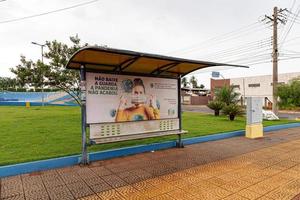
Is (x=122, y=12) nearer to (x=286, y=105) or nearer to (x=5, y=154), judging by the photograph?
(x=5, y=154)

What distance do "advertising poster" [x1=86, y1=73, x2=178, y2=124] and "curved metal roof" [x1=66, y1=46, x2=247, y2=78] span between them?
240 millimetres

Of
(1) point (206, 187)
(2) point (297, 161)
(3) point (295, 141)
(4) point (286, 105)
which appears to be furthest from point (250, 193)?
(4) point (286, 105)

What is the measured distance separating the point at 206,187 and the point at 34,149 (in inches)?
185

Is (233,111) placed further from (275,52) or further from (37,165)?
(37,165)

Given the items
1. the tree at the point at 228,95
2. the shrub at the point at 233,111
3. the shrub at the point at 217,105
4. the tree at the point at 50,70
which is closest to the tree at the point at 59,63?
the tree at the point at 50,70

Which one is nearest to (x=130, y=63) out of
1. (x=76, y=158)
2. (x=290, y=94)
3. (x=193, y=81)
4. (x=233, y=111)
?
(x=76, y=158)

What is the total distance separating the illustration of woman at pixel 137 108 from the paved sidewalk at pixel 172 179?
1.13m

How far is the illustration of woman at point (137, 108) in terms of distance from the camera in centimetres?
625

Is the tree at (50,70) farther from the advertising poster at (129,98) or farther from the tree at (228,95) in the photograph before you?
the tree at (228,95)

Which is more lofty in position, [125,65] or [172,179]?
[125,65]

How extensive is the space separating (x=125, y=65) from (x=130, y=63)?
224 mm

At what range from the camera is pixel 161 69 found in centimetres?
692

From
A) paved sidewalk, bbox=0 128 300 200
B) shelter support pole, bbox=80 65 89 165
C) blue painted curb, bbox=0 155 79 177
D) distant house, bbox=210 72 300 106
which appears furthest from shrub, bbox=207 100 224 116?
distant house, bbox=210 72 300 106

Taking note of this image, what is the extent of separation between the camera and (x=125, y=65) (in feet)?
19.9
